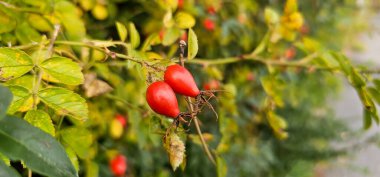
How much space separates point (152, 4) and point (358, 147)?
1.50m

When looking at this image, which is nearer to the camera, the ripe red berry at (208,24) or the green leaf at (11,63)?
the green leaf at (11,63)

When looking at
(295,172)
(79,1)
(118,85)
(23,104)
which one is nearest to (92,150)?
(118,85)

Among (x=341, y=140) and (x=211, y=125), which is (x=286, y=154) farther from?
(x=211, y=125)

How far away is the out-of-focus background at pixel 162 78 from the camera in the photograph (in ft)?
2.33

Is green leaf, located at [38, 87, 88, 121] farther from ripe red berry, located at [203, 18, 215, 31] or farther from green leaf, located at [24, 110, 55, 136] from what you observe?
ripe red berry, located at [203, 18, 215, 31]

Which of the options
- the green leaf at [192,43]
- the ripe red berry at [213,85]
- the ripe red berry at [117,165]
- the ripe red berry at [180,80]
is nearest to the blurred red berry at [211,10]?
the ripe red berry at [213,85]

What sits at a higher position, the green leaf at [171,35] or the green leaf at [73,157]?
the green leaf at [171,35]

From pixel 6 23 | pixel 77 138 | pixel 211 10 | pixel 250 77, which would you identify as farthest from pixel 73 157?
pixel 250 77

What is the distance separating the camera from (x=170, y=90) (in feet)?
2.15

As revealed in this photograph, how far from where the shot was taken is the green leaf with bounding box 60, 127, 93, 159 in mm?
795

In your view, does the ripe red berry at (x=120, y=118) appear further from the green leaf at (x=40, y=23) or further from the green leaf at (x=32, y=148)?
the green leaf at (x=32, y=148)

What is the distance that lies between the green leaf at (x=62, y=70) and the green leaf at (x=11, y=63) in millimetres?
31

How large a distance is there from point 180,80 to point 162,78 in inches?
2.2

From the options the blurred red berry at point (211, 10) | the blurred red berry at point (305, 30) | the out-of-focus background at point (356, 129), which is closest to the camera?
the blurred red berry at point (211, 10)
